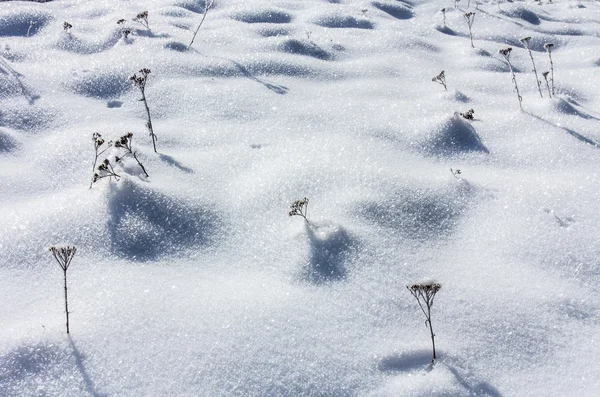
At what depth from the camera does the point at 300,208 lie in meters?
2.95

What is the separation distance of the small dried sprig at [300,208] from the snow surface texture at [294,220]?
75 mm

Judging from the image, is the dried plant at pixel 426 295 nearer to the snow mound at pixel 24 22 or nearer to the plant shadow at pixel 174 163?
the plant shadow at pixel 174 163

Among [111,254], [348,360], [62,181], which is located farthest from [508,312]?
[62,181]

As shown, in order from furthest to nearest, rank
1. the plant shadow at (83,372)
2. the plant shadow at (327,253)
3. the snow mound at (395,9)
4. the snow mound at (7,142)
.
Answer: the snow mound at (395,9), the snow mound at (7,142), the plant shadow at (327,253), the plant shadow at (83,372)

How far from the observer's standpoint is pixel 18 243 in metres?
2.76

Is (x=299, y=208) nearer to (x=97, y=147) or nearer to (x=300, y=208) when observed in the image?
(x=300, y=208)

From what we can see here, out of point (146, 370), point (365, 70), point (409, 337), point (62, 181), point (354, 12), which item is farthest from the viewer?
point (354, 12)

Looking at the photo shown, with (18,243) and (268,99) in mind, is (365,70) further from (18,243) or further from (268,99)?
(18,243)

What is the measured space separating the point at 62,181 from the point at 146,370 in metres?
1.76

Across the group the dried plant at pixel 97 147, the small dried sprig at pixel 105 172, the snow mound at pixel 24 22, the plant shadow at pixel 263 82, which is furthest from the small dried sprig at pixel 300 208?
the snow mound at pixel 24 22

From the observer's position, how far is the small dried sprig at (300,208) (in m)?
2.96

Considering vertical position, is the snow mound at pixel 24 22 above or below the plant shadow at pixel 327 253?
above

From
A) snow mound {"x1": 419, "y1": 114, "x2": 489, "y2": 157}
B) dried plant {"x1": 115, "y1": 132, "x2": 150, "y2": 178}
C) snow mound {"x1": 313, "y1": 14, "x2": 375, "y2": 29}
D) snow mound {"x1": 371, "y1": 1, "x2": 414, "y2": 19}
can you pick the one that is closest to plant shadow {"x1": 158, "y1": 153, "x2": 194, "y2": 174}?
dried plant {"x1": 115, "y1": 132, "x2": 150, "y2": 178}

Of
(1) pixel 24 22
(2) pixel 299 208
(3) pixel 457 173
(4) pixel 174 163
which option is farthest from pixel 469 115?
(1) pixel 24 22
